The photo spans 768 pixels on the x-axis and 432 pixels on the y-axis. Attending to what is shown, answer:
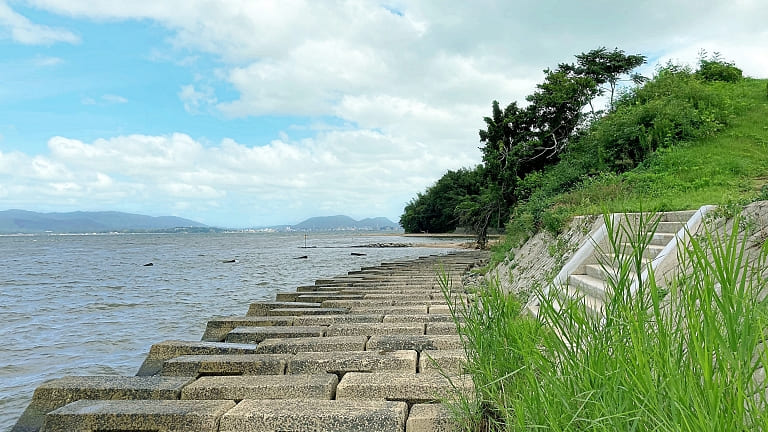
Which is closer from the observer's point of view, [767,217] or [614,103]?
[767,217]

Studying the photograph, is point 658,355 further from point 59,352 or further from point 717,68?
point 717,68

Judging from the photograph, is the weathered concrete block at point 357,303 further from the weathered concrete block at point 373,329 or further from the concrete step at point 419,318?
the weathered concrete block at point 373,329

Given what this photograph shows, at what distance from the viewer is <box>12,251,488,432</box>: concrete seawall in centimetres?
344

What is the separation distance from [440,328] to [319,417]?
10.6 ft

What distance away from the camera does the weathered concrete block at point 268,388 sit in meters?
4.02

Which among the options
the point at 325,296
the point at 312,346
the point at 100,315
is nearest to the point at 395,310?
the point at 312,346

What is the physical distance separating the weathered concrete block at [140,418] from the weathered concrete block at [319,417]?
0.46 ft

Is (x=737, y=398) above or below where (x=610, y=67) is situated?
below

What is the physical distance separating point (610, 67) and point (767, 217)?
16.4 meters

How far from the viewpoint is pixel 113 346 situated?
963 centimetres

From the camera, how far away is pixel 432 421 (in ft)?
10.7

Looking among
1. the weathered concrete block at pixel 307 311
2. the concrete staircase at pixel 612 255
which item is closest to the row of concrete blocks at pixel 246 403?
the concrete staircase at pixel 612 255

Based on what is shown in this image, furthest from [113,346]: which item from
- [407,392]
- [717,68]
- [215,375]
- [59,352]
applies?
[717,68]

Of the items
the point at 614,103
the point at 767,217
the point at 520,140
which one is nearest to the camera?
the point at 767,217
